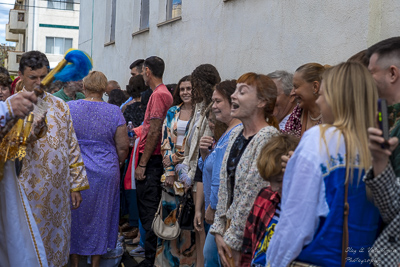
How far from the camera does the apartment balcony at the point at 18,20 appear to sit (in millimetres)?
47109

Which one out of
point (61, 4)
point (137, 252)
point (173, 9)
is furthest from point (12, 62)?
point (137, 252)

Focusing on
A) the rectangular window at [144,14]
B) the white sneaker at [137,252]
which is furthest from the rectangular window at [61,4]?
the white sneaker at [137,252]

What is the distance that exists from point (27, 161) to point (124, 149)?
1.78 meters

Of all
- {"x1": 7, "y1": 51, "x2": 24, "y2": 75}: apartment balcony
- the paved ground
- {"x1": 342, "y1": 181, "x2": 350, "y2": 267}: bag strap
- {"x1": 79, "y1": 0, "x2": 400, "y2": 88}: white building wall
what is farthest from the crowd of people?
{"x1": 7, "y1": 51, "x2": 24, "y2": 75}: apartment balcony

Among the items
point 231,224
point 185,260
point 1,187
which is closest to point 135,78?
point 185,260

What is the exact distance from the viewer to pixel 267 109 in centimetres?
408

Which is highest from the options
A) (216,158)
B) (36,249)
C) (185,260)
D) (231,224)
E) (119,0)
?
(119,0)

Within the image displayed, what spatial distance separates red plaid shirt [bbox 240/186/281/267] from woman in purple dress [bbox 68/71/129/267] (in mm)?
2889

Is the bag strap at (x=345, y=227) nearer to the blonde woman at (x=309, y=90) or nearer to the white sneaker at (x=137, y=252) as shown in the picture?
the blonde woman at (x=309, y=90)

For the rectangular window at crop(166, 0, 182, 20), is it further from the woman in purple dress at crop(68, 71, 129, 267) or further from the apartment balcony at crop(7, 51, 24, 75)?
the apartment balcony at crop(7, 51, 24, 75)

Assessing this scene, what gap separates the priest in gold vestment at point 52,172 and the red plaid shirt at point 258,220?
1985 millimetres

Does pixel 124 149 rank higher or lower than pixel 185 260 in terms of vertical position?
higher

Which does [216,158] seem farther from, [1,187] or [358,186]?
[358,186]

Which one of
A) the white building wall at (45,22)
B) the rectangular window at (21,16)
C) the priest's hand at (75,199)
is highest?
the rectangular window at (21,16)
